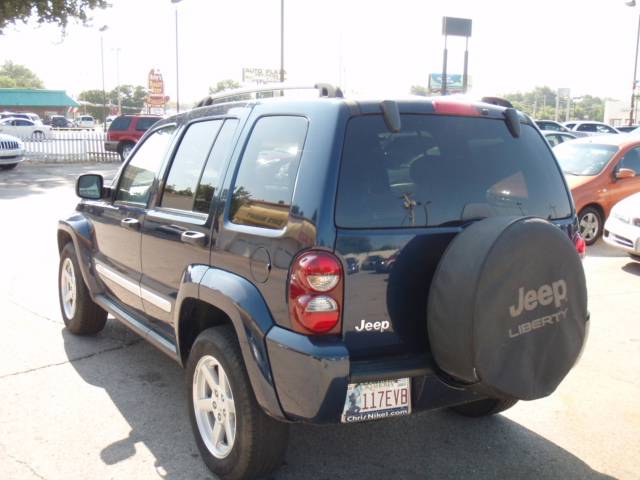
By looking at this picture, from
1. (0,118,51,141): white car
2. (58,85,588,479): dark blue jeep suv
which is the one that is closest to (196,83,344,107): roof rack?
(58,85,588,479): dark blue jeep suv

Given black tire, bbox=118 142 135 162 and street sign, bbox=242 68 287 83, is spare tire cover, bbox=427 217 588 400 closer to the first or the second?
black tire, bbox=118 142 135 162

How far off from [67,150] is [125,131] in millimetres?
2520

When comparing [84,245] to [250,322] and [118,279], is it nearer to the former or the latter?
[118,279]

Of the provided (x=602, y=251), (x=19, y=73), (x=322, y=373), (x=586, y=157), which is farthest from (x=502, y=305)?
(x=19, y=73)

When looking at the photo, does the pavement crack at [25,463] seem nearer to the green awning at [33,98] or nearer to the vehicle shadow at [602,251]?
the vehicle shadow at [602,251]

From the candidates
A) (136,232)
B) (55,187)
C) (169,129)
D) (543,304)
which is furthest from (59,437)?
(55,187)

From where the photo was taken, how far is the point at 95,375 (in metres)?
4.68

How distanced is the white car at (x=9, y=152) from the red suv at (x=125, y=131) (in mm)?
5261

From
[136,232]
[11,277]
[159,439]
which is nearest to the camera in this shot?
[159,439]

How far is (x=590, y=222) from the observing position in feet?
34.2

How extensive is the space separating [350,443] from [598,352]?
8.55 ft

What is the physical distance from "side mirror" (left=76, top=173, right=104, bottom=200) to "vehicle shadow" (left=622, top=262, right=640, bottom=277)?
6.53 metres

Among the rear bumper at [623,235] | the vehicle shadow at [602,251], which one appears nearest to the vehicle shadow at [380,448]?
the rear bumper at [623,235]

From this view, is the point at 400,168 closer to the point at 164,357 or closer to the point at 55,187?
the point at 164,357
